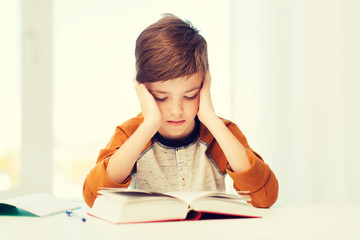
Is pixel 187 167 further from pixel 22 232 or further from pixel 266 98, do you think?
pixel 266 98

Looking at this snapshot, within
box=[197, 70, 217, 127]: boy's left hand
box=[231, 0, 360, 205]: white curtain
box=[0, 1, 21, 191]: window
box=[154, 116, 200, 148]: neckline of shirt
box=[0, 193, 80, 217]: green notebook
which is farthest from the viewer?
box=[0, 1, 21, 191]: window

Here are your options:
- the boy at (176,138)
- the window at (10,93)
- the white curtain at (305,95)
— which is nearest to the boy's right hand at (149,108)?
the boy at (176,138)

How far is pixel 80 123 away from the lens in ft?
7.91

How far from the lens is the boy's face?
1.12 meters

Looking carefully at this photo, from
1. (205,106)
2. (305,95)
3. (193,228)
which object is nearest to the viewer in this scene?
(193,228)

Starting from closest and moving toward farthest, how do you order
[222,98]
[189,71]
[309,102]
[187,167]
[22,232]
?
[22,232]
[189,71]
[187,167]
[309,102]
[222,98]

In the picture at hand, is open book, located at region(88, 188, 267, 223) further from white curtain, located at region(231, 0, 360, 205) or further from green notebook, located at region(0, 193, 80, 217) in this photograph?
white curtain, located at region(231, 0, 360, 205)

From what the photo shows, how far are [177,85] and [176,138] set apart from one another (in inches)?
9.4

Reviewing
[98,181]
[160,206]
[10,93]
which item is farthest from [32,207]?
[10,93]

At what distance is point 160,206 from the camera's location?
0.78 metres

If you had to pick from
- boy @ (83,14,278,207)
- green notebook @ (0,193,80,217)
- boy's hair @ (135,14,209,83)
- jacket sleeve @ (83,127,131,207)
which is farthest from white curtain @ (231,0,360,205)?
green notebook @ (0,193,80,217)

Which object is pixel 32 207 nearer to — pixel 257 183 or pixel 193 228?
pixel 193 228

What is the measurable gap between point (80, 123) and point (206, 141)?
132cm

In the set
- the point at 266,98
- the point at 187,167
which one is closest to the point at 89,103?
the point at 266,98
